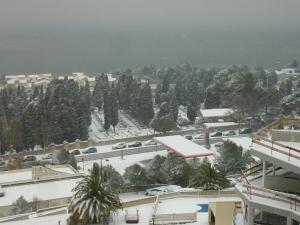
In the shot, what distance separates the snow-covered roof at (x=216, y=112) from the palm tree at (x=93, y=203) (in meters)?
32.9

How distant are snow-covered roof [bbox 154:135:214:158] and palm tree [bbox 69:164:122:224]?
1609 cm

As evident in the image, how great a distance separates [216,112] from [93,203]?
114 feet

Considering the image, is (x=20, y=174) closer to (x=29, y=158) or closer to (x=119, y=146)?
(x=29, y=158)

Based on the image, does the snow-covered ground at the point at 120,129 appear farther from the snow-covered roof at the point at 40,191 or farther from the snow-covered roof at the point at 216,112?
the snow-covered roof at the point at 40,191

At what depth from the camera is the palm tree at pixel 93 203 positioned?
14.0 meters

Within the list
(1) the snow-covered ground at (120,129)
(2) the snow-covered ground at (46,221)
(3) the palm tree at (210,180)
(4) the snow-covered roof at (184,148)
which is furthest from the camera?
(1) the snow-covered ground at (120,129)

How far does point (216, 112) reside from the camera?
157 ft

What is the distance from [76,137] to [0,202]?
1786 cm

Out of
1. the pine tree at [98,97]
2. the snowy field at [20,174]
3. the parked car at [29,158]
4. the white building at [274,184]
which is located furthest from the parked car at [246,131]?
the white building at [274,184]

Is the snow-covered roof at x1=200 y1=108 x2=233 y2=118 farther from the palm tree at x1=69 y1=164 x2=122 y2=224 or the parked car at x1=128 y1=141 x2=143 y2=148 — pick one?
the palm tree at x1=69 y1=164 x2=122 y2=224

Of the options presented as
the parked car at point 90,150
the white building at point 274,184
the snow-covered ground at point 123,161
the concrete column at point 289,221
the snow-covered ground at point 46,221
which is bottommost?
the snow-covered ground at point 123,161

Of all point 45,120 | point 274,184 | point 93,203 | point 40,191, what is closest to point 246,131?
point 45,120

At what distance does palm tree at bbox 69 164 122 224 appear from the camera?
13969 millimetres

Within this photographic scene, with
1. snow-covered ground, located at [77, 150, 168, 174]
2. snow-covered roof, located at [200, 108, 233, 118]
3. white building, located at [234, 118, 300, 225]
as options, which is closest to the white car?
snow-covered ground, located at [77, 150, 168, 174]
